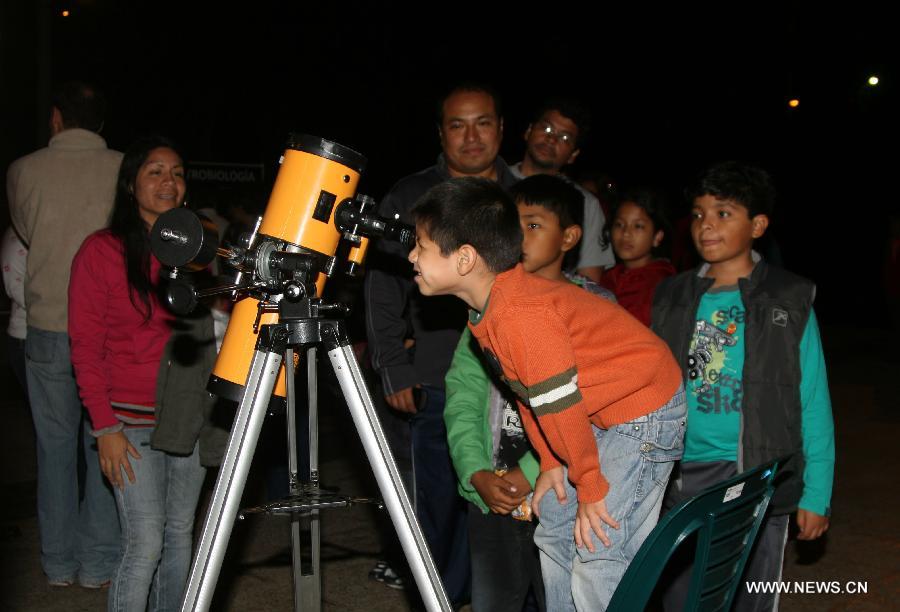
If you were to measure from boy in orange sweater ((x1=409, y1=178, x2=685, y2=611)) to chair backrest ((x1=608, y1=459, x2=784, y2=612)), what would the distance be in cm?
35

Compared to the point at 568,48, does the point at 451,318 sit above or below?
below

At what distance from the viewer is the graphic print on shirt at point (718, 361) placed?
10.9 feet

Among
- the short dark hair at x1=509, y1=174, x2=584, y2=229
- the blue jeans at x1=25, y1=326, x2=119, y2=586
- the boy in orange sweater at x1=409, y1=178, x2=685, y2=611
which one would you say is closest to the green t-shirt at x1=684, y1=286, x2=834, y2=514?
the short dark hair at x1=509, y1=174, x2=584, y2=229

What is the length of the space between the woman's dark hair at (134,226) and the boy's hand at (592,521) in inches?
68.5

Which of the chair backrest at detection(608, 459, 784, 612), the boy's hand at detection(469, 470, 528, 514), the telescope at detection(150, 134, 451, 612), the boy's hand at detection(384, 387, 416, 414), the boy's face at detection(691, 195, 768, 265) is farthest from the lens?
the boy's hand at detection(384, 387, 416, 414)

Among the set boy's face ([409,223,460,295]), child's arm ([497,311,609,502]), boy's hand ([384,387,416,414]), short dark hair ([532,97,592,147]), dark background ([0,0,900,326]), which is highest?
dark background ([0,0,900,326])

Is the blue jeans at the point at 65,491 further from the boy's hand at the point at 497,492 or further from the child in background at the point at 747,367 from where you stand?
the child in background at the point at 747,367

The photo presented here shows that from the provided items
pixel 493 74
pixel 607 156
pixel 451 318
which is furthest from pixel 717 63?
pixel 451 318

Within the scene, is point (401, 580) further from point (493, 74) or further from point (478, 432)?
point (493, 74)

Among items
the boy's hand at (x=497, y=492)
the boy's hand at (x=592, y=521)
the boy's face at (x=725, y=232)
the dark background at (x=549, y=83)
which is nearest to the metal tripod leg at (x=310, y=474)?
the boy's hand at (x=497, y=492)

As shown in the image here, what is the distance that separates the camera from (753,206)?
3482 mm

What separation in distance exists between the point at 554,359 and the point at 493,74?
21.9 meters

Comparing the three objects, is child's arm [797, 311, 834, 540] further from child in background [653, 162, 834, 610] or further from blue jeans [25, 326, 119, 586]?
blue jeans [25, 326, 119, 586]

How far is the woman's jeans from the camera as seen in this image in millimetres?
3164
